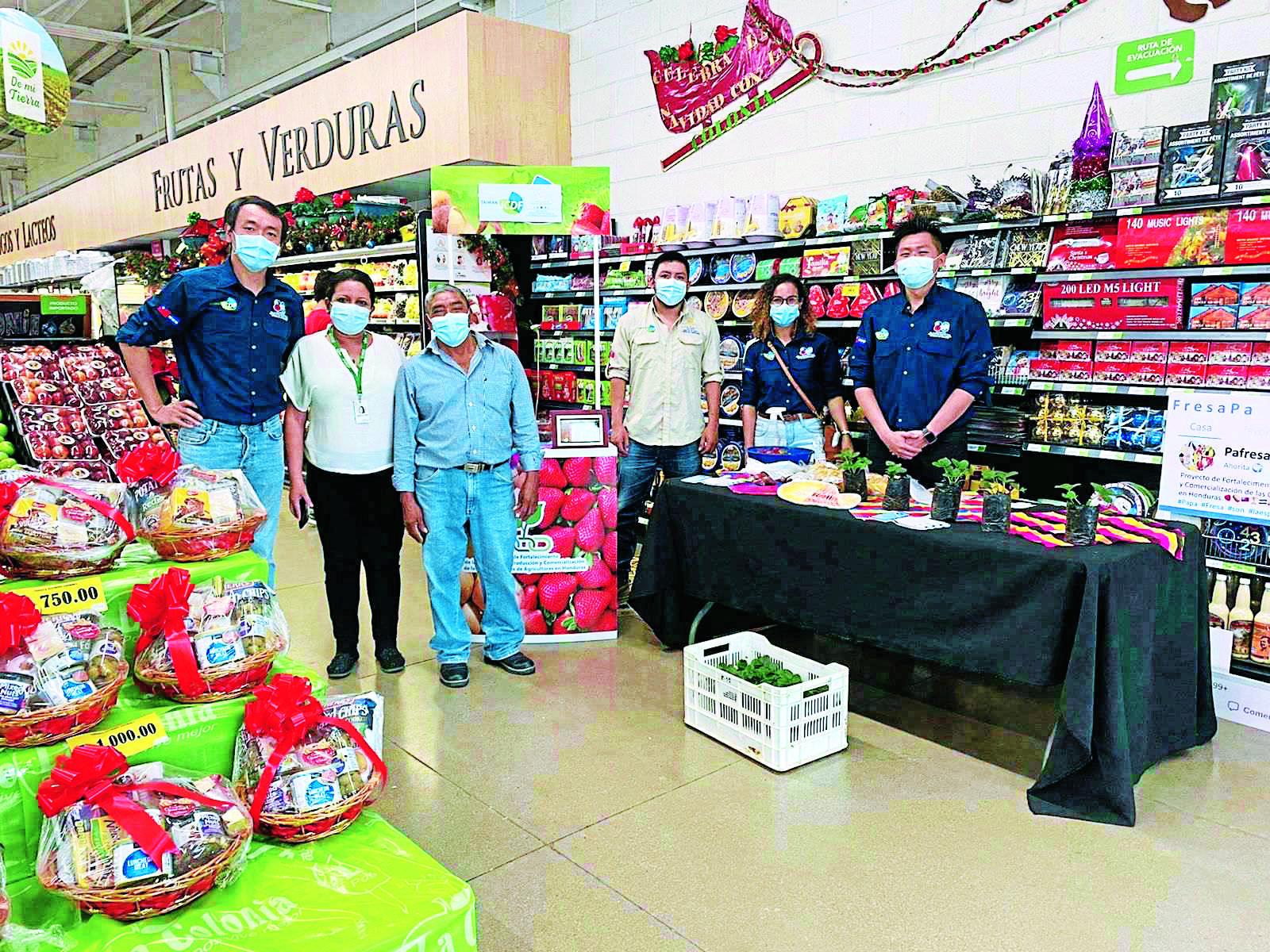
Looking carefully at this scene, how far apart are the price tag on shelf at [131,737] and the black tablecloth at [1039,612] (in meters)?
2.30

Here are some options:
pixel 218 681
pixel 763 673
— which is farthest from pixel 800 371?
pixel 218 681

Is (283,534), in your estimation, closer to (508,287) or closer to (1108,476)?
(508,287)

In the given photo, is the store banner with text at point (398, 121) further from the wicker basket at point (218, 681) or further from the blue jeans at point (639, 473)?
the wicker basket at point (218, 681)

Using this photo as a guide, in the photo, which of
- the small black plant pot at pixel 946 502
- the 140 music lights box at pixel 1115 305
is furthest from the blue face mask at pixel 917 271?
the small black plant pot at pixel 946 502

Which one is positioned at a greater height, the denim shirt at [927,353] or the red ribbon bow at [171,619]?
the denim shirt at [927,353]

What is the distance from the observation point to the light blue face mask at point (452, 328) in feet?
12.2

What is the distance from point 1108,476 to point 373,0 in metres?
8.73

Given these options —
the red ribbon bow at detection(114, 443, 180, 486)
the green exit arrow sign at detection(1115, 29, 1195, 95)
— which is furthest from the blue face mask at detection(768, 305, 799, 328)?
the red ribbon bow at detection(114, 443, 180, 486)

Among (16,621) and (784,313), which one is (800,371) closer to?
(784,313)

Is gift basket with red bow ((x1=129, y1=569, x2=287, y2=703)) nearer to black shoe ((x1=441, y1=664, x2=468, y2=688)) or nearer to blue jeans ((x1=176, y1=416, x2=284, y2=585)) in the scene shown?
blue jeans ((x1=176, y1=416, x2=284, y2=585))

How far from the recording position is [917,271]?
13.4 ft

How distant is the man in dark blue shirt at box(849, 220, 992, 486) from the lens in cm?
412

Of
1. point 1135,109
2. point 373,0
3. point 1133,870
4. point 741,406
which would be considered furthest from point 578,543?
point 373,0

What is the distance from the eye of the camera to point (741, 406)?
5.25m
